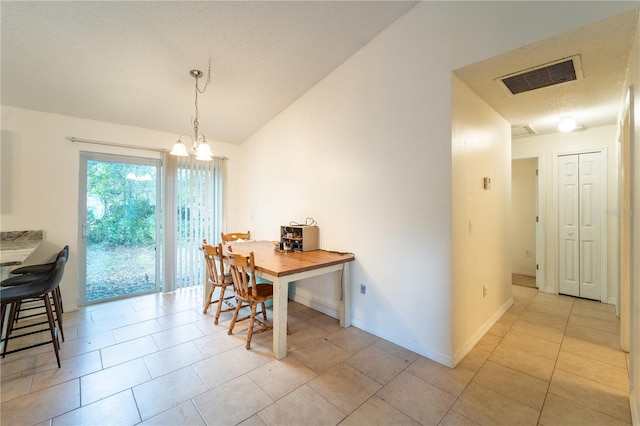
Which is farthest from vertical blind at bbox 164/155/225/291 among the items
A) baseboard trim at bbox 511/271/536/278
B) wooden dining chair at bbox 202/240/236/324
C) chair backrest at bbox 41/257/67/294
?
baseboard trim at bbox 511/271/536/278

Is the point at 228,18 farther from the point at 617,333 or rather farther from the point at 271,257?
the point at 617,333

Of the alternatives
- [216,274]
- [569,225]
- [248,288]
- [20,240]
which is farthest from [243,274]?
[569,225]

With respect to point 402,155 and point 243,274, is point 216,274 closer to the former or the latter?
point 243,274

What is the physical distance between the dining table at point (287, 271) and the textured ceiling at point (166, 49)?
82.9 inches

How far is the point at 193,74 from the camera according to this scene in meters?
2.93

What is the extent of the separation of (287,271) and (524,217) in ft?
16.9

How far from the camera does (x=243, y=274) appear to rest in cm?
261

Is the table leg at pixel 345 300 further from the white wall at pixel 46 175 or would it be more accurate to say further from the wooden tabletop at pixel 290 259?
the white wall at pixel 46 175

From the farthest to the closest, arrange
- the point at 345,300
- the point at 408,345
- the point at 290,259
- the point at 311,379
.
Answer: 1. the point at 345,300
2. the point at 290,259
3. the point at 408,345
4. the point at 311,379

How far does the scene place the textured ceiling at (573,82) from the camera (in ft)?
5.77

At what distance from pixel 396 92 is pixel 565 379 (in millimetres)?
2799

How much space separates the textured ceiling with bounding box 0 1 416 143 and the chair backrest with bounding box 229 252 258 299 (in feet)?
6.76

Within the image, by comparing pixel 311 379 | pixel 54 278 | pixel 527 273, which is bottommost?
pixel 311 379

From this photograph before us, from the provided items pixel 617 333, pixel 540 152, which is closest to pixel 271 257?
pixel 617 333
